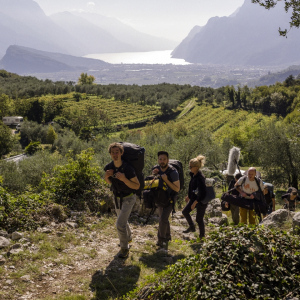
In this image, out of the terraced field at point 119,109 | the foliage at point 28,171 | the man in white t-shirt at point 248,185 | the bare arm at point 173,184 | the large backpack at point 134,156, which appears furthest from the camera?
the terraced field at point 119,109

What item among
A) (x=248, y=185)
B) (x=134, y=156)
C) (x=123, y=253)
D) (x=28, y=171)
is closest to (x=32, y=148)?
(x=28, y=171)

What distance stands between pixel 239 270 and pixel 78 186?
7.17 metres

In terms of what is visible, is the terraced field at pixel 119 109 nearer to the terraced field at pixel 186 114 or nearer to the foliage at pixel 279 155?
the terraced field at pixel 186 114

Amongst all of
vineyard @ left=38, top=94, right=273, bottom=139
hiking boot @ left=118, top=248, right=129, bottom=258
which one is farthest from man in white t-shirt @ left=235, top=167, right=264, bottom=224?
vineyard @ left=38, top=94, right=273, bottom=139

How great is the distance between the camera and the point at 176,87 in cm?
15462

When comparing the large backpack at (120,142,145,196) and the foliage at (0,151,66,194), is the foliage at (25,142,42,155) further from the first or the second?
the large backpack at (120,142,145,196)

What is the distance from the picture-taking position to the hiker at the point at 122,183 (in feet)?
19.7

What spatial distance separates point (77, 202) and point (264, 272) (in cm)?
698

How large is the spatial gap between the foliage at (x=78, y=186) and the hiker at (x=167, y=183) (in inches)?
113

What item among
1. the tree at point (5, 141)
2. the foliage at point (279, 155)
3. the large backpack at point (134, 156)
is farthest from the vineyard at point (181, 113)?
the large backpack at point (134, 156)

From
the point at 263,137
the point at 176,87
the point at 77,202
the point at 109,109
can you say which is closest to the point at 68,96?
the point at 109,109

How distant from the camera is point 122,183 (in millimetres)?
6117

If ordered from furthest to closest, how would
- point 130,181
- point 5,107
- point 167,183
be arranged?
1. point 5,107
2. point 167,183
3. point 130,181

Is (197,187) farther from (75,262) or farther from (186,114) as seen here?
(186,114)
